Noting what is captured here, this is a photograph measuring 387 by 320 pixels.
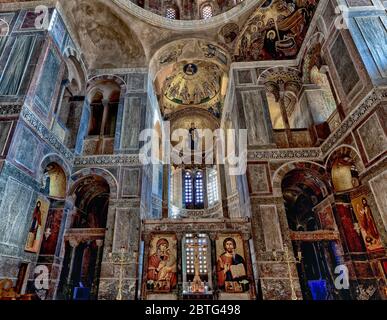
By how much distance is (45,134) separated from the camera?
32.8 ft

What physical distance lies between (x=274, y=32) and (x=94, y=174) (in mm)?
12771

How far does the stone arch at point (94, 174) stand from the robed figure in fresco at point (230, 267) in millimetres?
5507

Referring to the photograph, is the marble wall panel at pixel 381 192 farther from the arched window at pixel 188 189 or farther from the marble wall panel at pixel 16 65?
the arched window at pixel 188 189

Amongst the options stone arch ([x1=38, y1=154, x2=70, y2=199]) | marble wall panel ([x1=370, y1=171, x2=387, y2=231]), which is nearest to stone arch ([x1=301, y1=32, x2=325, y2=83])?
marble wall panel ([x1=370, y1=171, x2=387, y2=231])

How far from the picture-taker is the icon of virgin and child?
9.96 metres

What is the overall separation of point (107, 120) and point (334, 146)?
1193 cm

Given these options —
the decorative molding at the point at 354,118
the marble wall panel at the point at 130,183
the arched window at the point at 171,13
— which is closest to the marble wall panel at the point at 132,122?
the marble wall panel at the point at 130,183

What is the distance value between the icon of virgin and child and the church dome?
14496mm

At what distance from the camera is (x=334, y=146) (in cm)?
1080

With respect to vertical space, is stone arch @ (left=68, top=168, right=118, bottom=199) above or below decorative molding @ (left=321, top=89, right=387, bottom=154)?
below

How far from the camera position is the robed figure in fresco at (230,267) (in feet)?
32.9

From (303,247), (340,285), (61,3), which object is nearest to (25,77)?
(61,3)

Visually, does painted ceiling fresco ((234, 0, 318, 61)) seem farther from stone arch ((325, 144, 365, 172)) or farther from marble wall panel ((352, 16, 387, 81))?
stone arch ((325, 144, 365, 172))
